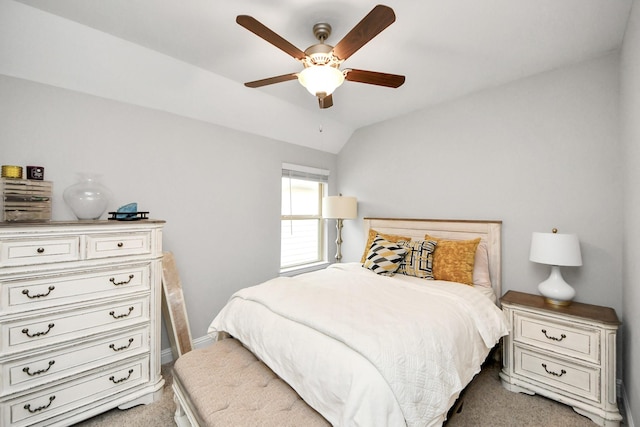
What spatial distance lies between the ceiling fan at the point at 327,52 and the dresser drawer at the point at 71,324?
5.99 feet

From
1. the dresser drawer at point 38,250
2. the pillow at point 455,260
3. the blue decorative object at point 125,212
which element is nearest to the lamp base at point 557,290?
the pillow at point 455,260

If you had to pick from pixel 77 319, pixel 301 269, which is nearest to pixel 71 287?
pixel 77 319

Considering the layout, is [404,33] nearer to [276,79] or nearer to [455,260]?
[276,79]

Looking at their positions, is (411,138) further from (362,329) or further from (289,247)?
(362,329)

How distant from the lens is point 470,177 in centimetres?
287

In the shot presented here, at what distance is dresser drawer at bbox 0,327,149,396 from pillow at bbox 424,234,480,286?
2545 mm

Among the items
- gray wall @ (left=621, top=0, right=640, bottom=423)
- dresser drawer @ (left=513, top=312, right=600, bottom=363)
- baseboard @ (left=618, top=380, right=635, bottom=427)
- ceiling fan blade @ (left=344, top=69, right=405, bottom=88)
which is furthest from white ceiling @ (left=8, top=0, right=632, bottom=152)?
baseboard @ (left=618, top=380, right=635, bottom=427)

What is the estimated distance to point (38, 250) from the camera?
1607 mm

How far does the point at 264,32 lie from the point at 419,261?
2297 millimetres

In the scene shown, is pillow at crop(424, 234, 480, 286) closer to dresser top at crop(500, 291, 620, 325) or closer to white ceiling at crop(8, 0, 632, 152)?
dresser top at crop(500, 291, 620, 325)

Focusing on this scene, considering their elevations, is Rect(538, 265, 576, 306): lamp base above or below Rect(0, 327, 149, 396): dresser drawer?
above

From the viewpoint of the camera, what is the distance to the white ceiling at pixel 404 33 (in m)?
1.64

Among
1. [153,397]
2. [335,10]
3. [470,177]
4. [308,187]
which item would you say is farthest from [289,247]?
[335,10]

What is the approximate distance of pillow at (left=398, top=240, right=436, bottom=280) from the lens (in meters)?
2.64
